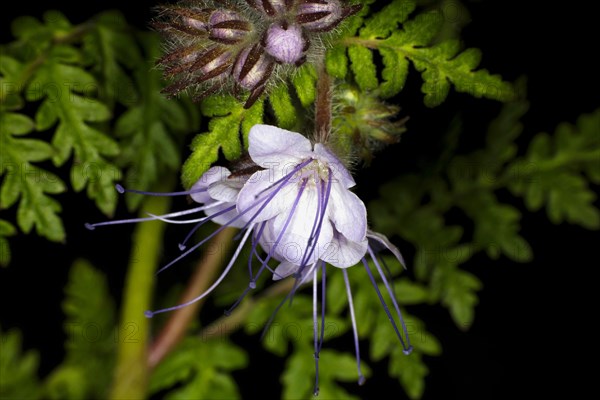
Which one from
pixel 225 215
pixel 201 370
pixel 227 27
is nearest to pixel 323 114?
pixel 227 27

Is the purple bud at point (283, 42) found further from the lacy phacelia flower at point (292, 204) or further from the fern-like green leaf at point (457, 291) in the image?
the fern-like green leaf at point (457, 291)

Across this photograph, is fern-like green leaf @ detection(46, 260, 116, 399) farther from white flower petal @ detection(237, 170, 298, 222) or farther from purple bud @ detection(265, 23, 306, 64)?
purple bud @ detection(265, 23, 306, 64)

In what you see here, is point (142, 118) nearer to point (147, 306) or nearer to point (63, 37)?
point (63, 37)

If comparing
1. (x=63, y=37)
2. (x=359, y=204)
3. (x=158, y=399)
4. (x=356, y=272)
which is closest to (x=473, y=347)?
(x=356, y=272)

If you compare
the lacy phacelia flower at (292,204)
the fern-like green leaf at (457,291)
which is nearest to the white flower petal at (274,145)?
the lacy phacelia flower at (292,204)

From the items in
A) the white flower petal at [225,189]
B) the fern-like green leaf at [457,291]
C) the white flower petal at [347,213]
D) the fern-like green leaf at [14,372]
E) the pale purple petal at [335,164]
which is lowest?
the fern-like green leaf at [14,372]

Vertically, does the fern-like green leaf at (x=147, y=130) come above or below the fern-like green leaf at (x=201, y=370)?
above

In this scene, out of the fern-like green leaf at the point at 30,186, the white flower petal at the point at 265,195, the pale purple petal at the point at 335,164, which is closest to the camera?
the pale purple petal at the point at 335,164

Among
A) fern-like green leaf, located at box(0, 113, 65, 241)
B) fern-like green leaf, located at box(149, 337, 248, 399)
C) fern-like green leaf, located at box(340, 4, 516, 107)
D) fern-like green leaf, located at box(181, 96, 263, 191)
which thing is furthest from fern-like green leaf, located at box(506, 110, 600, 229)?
fern-like green leaf, located at box(0, 113, 65, 241)
